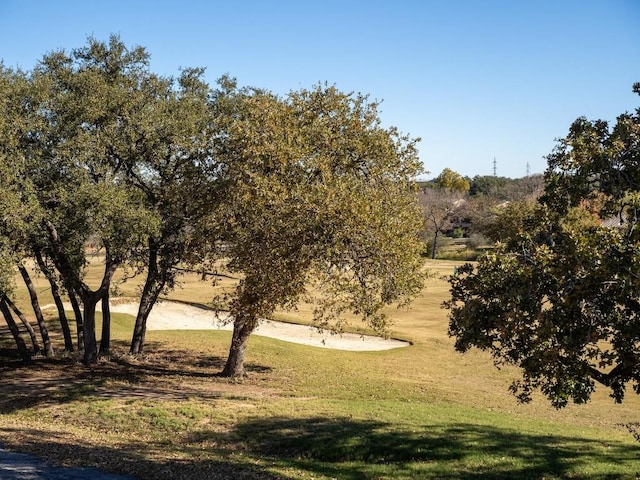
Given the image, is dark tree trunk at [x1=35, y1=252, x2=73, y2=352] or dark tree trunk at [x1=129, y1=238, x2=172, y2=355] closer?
dark tree trunk at [x1=35, y1=252, x2=73, y2=352]

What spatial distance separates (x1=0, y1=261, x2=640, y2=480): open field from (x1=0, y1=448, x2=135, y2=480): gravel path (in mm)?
493

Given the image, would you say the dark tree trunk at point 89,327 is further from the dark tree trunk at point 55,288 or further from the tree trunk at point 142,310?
the tree trunk at point 142,310

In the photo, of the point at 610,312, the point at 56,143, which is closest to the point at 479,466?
the point at 610,312

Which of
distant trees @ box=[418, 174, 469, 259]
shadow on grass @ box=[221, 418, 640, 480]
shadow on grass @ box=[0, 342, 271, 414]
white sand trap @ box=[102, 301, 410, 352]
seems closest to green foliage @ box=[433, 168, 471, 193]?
distant trees @ box=[418, 174, 469, 259]

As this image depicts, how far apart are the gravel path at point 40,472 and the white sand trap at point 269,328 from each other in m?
22.0

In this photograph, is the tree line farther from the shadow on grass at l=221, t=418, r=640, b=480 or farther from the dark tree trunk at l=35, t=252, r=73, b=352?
the shadow on grass at l=221, t=418, r=640, b=480

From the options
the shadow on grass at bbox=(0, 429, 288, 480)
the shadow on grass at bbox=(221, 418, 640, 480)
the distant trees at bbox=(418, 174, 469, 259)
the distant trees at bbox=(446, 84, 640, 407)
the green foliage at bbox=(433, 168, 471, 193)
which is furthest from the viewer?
the green foliage at bbox=(433, 168, 471, 193)

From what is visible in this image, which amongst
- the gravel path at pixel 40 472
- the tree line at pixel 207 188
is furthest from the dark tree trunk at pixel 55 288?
the gravel path at pixel 40 472

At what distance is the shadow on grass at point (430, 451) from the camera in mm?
13914

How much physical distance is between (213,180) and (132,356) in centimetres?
1088

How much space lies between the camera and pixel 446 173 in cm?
14688

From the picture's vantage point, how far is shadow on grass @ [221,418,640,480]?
548 inches

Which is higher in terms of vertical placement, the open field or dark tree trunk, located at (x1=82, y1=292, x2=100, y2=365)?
dark tree trunk, located at (x1=82, y1=292, x2=100, y2=365)

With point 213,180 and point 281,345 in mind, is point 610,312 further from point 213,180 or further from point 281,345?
point 281,345
